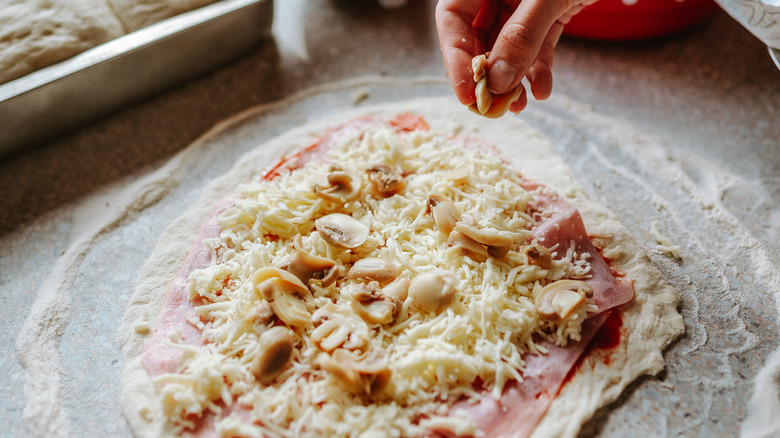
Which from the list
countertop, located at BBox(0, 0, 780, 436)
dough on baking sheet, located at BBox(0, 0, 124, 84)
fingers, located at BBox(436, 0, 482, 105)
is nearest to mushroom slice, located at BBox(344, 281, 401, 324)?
countertop, located at BBox(0, 0, 780, 436)

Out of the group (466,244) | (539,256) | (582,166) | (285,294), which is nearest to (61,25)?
(285,294)

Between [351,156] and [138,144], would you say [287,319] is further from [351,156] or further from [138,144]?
[138,144]

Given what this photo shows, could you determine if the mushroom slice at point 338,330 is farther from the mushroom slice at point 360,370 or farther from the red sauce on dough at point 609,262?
the red sauce on dough at point 609,262

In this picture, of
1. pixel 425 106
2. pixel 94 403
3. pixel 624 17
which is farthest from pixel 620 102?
pixel 94 403

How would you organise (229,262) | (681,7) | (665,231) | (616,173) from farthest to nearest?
1. (681,7)
2. (616,173)
3. (665,231)
4. (229,262)

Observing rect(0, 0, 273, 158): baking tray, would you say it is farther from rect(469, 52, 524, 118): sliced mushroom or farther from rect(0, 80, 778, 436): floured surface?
rect(469, 52, 524, 118): sliced mushroom
